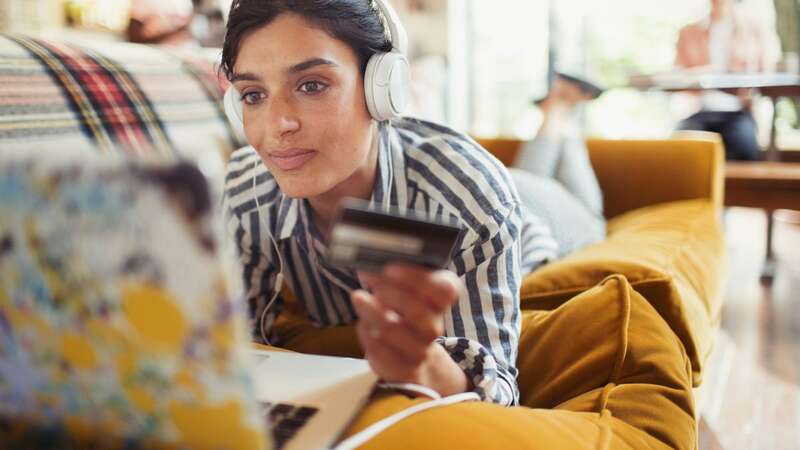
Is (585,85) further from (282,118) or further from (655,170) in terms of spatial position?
(282,118)

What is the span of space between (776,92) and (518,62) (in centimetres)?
219

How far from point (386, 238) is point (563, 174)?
152 cm

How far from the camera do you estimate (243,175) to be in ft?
3.47

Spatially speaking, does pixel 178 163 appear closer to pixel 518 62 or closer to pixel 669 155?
pixel 669 155

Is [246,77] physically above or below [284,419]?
above

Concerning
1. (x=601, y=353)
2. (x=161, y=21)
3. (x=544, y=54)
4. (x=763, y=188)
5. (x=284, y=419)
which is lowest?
(x=763, y=188)

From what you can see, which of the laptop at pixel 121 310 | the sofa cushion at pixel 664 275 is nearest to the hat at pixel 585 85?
the sofa cushion at pixel 664 275

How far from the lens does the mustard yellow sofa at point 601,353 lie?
0.60 meters

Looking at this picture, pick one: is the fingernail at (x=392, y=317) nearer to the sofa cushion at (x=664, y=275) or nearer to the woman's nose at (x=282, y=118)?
the woman's nose at (x=282, y=118)

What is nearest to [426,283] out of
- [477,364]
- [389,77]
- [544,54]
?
[477,364]

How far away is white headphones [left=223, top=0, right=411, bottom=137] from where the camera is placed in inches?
31.1

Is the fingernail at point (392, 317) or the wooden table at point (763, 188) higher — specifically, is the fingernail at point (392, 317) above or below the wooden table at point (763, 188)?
above

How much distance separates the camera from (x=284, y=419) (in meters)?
0.52

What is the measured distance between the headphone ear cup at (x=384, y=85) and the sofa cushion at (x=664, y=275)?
17.8 inches
